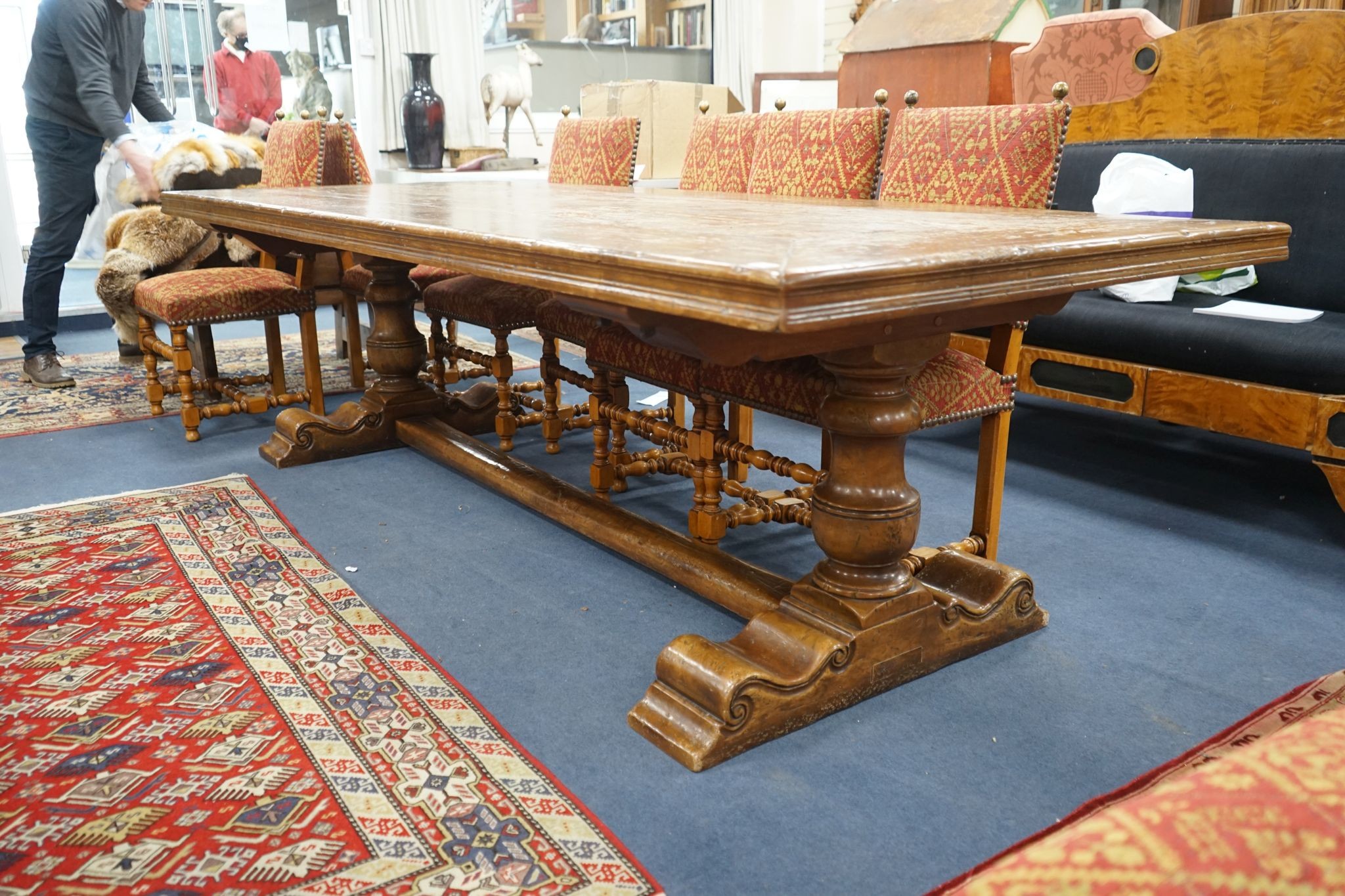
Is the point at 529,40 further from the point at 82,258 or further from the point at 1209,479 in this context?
the point at 1209,479

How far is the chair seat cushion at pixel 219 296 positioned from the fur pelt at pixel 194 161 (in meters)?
0.80

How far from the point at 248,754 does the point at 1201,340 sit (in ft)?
6.99

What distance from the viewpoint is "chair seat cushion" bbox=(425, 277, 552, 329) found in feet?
9.34

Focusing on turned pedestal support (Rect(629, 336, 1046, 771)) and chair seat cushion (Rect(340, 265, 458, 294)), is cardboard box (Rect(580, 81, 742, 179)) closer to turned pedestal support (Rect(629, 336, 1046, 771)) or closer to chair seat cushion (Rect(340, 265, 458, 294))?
chair seat cushion (Rect(340, 265, 458, 294))

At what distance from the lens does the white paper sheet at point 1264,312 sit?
8.00ft

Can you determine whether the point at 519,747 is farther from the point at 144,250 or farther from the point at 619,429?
the point at 144,250

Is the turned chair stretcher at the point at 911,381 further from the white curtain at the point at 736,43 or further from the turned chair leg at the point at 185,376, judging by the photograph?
the white curtain at the point at 736,43

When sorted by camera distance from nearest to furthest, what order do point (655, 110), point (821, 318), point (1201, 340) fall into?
point (821, 318) → point (1201, 340) → point (655, 110)

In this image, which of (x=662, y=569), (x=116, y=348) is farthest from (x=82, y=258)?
(x=662, y=569)

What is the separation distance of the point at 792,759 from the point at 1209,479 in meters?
1.80

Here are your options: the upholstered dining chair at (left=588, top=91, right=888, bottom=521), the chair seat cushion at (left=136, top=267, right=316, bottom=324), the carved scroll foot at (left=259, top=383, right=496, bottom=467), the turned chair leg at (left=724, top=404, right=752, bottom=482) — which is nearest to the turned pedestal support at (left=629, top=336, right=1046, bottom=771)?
the upholstered dining chair at (left=588, top=91, right=888, bottom=521)

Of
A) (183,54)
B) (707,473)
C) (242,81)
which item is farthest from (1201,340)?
(183,54)

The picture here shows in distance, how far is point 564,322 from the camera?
8.62 feet

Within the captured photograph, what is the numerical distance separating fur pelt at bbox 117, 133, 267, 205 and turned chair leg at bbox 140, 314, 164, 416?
769mm
